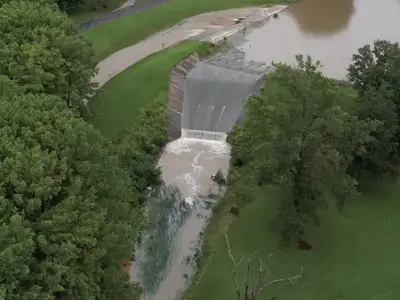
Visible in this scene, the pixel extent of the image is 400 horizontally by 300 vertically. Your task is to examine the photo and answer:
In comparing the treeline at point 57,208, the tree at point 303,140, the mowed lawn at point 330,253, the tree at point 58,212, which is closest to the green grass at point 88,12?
the treeline at point 57,208

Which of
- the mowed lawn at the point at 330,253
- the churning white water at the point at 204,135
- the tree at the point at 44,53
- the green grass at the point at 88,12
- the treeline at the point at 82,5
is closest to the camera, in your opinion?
the mowed lawn at the point at 330,253

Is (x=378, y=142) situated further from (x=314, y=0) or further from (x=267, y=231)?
(x=314, y=0)

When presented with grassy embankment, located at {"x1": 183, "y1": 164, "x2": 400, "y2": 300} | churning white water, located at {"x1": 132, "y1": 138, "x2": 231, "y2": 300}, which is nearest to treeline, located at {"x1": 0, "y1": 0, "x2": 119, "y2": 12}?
churning white water, located at {"x1": 132, "y1": 138, "x2": 231, "y2": 300}

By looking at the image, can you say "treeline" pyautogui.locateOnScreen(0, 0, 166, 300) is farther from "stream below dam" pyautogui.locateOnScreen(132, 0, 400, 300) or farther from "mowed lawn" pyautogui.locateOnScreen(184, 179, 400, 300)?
"mowed lawn" pyautogui.locateOnScreen(184, 179, 400, 300)

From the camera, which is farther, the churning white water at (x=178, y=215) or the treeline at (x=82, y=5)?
the treeline at (x=82, y=5)

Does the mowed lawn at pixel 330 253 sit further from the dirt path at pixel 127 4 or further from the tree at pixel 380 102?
the dirt path at pixel 127 4

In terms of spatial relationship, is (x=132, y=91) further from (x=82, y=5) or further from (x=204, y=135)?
(x=82, y=5)

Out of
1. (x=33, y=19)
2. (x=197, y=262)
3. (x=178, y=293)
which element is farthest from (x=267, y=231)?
(x=33, y=19)
